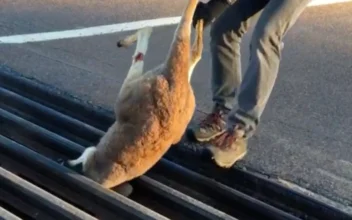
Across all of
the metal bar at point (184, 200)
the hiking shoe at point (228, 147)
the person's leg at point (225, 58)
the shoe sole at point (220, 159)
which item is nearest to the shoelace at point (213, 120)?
the person's leg at point (225, 58)

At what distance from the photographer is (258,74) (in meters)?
3.95

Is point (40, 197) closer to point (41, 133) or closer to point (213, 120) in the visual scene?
point (41, 133)

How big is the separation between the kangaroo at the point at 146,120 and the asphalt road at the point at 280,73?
2.62 feet

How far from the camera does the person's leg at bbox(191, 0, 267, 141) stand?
414 cm

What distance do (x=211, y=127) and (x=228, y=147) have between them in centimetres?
34

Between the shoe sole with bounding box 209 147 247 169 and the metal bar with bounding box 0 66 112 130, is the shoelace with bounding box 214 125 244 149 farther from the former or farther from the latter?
the metal bar with bounding box 0 66 112 130

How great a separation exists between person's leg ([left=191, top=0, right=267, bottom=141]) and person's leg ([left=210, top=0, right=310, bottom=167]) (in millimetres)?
188

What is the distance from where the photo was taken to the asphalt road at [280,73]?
14.4 feet

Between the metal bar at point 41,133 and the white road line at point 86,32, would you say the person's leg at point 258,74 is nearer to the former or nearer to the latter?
the metal bar at point 41,133

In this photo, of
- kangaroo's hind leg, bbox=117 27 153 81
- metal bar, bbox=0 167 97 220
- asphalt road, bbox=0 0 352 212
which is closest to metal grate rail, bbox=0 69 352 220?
metal bar, bbox=0 167 97 220

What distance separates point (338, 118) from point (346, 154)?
0.63m

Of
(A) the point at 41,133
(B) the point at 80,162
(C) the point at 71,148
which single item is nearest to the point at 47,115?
(A) the point at 41,133

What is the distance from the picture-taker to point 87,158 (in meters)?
3.59

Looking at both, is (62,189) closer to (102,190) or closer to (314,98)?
(102,190)
